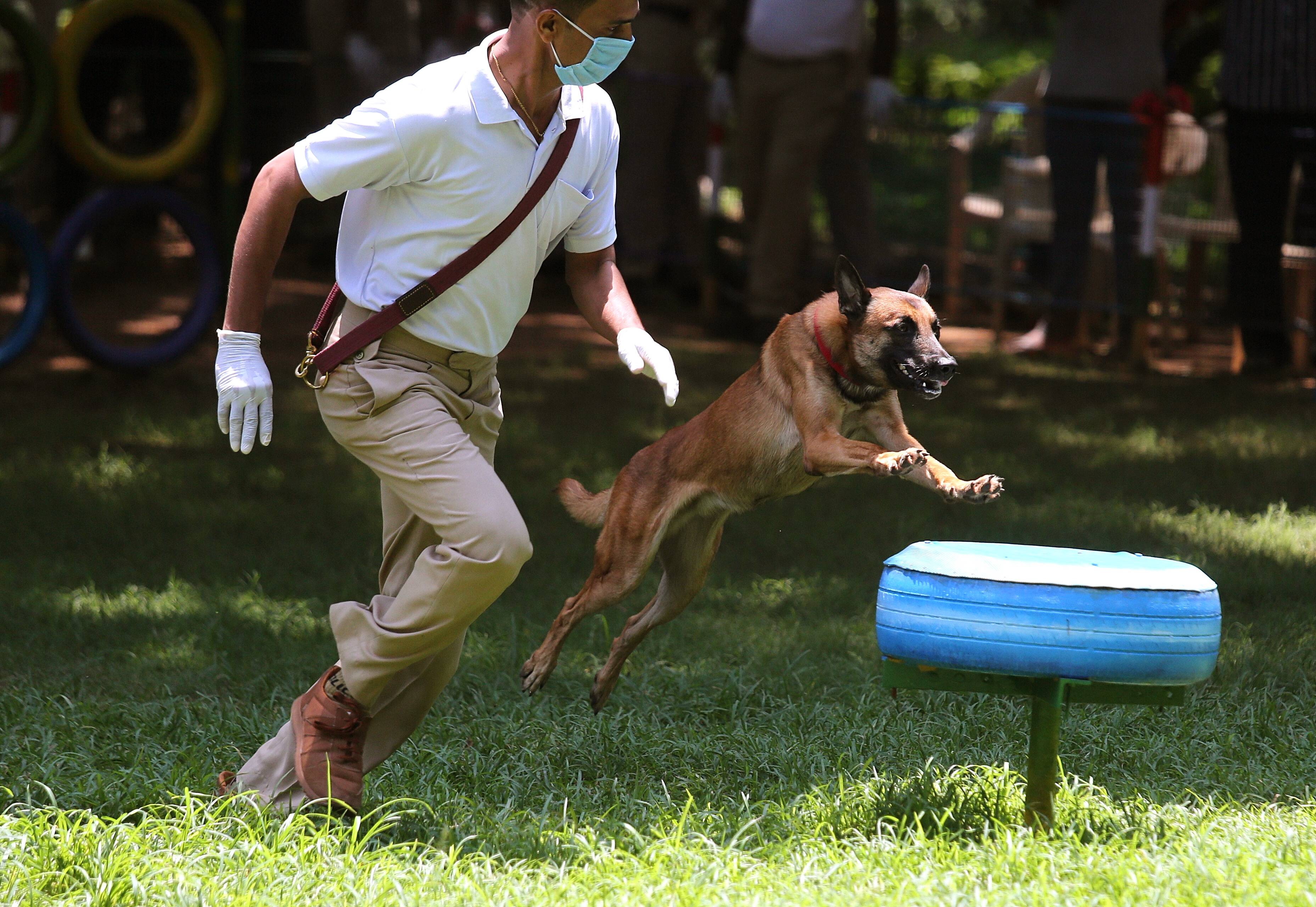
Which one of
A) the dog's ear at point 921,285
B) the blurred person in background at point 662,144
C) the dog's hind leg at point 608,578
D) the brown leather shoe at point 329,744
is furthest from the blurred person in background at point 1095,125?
the brown leather shoe at point 329,744

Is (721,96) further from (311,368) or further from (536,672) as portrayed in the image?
(311,368)

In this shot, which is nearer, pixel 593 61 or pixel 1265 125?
pixel 593 61

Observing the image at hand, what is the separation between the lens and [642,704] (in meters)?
4.78

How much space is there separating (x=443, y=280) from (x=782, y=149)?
7062mm

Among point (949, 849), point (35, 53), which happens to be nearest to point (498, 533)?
point (949, 849)

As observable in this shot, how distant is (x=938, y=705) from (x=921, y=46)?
23.5 m

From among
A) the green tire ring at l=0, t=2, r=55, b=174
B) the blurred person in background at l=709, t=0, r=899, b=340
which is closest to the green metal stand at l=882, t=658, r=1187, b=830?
the blurred person in background at l=709, t=0, r=899, b=340

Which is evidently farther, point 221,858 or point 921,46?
point 921,46

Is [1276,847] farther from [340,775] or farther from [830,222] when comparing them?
[830,222]

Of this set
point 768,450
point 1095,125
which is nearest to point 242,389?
point 768,450

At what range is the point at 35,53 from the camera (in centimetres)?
857

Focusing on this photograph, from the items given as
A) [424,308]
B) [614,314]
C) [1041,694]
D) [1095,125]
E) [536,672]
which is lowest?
[536,672]

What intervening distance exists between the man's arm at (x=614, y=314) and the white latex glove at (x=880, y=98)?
7.06 meters

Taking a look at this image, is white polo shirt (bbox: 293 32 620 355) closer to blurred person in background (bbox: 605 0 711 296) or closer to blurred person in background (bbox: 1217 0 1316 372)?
blurred person in background (bbox: 1217 0 1316 372)
